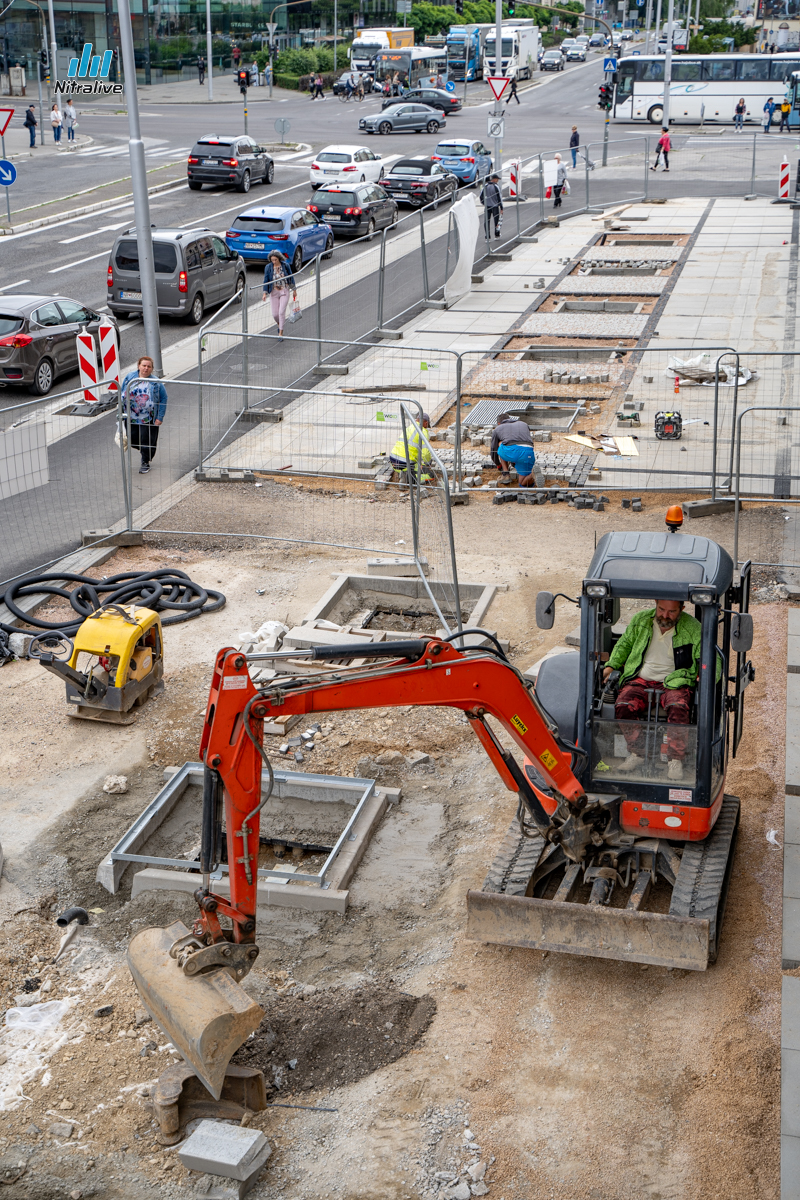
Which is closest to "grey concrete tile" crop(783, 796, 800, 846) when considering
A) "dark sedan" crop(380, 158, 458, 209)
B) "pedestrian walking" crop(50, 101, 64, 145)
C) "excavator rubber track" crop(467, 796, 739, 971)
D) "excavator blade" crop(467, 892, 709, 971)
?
"excavator rubber track" crop(467, 796, 739, 971)

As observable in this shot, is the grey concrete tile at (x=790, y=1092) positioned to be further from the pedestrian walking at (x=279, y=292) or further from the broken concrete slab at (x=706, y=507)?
the pedestrian walking at (x=279, y=292)

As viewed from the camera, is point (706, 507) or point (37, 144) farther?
point (37, 144)

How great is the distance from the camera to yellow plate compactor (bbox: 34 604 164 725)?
11.2 meters

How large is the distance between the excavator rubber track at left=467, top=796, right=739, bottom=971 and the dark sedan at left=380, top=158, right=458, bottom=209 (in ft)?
111

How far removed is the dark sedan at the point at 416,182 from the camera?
3897 centimetres

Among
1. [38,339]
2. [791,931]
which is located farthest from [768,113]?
[791,931]

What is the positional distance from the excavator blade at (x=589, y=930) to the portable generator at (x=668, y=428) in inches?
456

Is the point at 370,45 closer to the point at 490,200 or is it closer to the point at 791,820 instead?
the point at 490,200

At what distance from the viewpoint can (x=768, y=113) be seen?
182 feet

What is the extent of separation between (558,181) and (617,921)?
35109 millimetres

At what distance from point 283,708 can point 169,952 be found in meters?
1.54

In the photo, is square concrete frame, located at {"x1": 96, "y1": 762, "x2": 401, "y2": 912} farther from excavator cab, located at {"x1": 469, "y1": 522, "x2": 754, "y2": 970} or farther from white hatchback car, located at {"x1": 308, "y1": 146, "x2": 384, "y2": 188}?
white hatchback car, located at {"x1": 308, "y1": 146, "x2": 384, "y2": 188}

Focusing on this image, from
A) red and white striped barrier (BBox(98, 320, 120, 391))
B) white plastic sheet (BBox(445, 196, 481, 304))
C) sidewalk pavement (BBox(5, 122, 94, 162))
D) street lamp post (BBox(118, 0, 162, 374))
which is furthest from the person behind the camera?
sidewalk pavement (BBox(5, 122, 94, 162))

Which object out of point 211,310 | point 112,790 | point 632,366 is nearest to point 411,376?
point 632,366
